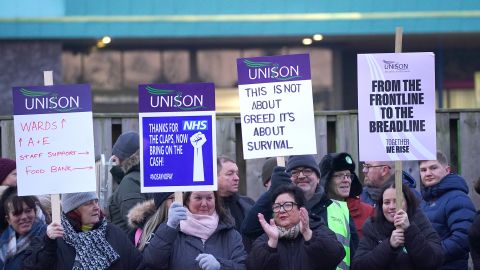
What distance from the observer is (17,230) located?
10.5 meters

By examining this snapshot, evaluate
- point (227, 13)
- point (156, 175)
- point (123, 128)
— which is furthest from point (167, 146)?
point (227, 13)

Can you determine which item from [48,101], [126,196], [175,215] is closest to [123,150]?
[126,196]

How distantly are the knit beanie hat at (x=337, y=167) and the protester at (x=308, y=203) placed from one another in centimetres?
34

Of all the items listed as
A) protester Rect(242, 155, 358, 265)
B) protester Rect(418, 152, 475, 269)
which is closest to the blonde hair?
protester Rect(242, 155, 358, 265)

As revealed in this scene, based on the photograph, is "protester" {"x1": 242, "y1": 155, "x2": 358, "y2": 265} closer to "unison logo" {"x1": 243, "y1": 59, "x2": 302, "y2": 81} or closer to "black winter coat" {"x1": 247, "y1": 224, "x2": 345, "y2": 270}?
"black winter coat" {"x1": 247, "y1": 224, "x2": 345, "y2": 270}

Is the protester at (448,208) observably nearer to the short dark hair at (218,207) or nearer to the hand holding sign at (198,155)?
the short dark hair at (218,207)

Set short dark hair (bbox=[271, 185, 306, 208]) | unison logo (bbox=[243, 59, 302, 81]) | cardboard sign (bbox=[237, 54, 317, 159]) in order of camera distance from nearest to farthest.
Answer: short dark hair (bbox=[271, 185, 306, 208]) → cardboard sign (bbox=[237, 54, 317, 159]) → unison logo (bbox=[243, 59, 302, 81])

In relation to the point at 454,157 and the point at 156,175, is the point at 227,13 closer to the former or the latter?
the point at 454,157

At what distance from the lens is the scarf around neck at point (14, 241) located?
10422mm

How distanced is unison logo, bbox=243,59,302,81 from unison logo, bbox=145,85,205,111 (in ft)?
1.97

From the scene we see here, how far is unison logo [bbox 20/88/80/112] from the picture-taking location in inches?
402

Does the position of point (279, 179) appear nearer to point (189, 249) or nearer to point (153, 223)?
point (189, 249)

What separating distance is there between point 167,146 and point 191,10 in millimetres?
14652

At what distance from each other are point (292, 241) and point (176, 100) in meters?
1.38
